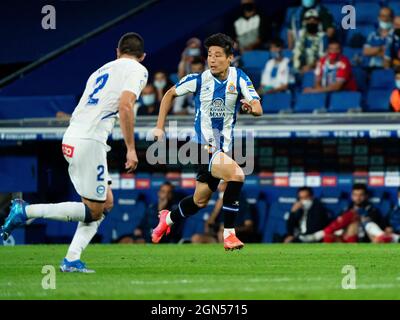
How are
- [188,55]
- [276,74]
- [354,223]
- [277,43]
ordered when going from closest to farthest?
[354,223] < [276,74] < [277,43] < [188,55]

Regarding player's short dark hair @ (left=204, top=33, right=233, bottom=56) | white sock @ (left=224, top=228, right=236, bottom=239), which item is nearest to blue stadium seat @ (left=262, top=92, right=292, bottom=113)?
player's short dark hair @ (left=204, top=33, right=233, bottom=56)

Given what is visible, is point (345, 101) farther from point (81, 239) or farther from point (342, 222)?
point (81, 239)

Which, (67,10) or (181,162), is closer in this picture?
(181,162)

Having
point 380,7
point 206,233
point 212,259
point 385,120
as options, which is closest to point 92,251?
point 212,259

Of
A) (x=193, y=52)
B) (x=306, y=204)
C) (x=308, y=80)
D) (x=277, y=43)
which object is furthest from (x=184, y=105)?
(x=306, y=204)

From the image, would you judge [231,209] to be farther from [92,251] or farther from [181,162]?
[181,162]

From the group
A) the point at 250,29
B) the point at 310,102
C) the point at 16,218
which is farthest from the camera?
the point at 250,29

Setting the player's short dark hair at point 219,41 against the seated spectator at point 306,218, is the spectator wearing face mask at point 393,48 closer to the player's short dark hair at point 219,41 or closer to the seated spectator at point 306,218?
the seated spectator at point 306,218

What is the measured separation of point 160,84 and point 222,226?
2.62 meters

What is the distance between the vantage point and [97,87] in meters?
9.16

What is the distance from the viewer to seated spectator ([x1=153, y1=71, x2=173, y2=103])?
17781 mm

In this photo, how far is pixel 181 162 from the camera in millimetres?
17750

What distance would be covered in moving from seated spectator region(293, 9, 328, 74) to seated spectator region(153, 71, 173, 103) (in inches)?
82.3

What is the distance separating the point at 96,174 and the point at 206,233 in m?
8.13
